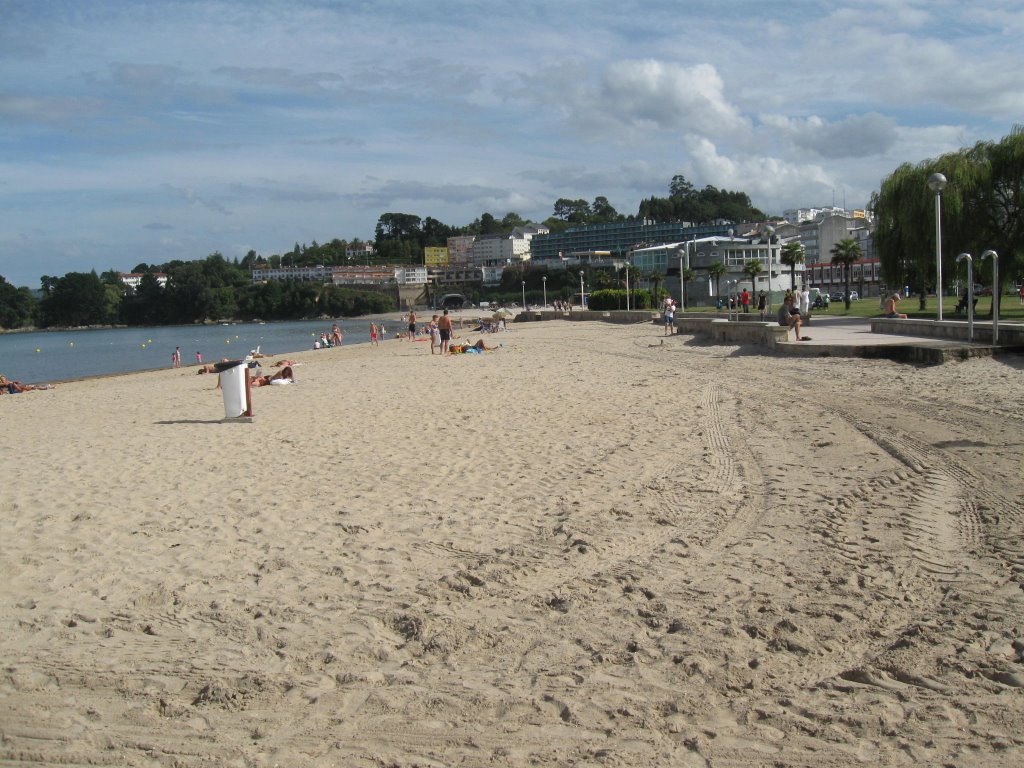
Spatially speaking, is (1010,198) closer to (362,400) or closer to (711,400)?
(711,400)

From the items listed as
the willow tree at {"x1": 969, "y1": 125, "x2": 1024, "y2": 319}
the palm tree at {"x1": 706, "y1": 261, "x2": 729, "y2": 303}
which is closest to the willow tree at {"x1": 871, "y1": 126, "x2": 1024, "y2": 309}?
the willow tree at {"x1": 969, "y1": 125, "x2": 1024, "y2": 319}

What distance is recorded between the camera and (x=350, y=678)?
3.75m

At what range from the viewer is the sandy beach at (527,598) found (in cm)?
325

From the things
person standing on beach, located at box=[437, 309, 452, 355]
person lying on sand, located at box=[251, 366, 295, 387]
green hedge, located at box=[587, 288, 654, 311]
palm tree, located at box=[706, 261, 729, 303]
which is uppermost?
palm tree, located at box=[706, 261, 729, 303]

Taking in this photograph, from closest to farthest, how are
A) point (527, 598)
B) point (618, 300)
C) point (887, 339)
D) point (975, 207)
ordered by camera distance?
point (527, 598) → point (887, 339) → point (975, 207) → point (618, 300)

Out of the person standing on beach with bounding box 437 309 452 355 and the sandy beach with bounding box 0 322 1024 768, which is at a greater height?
the person standing on beach with bounding box 437 309 452 355

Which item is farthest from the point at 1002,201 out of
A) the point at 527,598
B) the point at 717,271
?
the point at 717,271

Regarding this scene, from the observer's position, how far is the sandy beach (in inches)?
128

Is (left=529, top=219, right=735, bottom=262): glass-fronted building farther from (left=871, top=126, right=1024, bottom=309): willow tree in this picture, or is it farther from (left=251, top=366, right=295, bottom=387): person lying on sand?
(left=251, top=366, right=295, bottom=387): person lying on sand

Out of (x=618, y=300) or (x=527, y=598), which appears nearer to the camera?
(x=527, y=598)

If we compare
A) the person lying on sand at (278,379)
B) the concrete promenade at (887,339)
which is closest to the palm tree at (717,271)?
the concrete promenade at (887,339)

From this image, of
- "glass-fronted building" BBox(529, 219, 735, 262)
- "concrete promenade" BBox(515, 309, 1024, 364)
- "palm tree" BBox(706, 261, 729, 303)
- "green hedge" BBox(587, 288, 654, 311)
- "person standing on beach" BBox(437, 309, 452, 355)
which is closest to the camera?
"concrete promenade" BBox(515, 309, 1024, 364)

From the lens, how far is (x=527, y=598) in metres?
4.64

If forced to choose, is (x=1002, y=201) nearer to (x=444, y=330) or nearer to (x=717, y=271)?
(x=444, y=330)
